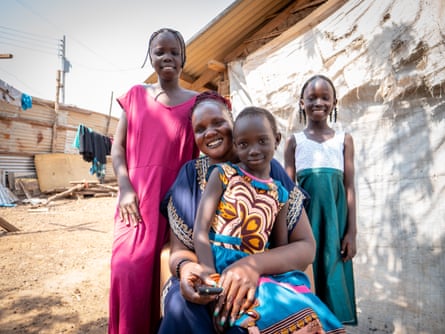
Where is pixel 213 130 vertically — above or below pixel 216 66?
below

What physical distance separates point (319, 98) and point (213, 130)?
0.98 m

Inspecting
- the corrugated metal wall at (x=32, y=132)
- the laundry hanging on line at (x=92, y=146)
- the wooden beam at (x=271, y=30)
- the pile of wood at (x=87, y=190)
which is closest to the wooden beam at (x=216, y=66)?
the wooden beam at (x=271, y=30)

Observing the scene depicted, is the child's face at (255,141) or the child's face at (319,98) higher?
the child's face at (319,98)

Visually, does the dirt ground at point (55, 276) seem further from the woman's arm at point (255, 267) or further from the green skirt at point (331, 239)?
the woman's arm at point (255, 267)

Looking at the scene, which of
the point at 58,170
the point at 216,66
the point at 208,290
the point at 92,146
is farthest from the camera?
the point at 58,170

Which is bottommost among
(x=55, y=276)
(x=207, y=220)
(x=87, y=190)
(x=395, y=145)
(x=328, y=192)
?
(x=55, y=276)

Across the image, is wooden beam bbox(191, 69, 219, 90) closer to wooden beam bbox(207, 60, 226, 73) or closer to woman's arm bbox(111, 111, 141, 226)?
wooden beam bbox(207, 60, 226, 73)

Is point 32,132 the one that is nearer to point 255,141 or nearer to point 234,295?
point 255,141

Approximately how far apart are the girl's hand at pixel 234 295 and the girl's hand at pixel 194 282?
1.5 inches

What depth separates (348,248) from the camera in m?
1.94

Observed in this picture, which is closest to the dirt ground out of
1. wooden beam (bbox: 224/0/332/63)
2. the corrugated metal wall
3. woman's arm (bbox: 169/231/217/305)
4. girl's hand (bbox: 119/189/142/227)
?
girl's hand (bbox: 119/189/142/227)

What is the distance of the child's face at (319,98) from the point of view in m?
2.05

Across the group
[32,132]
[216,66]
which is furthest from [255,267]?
[32,132]

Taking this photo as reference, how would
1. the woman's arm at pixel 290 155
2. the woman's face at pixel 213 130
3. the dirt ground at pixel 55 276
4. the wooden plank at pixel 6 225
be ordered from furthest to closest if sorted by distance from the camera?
1. the wooden plank at pixel 6 225
2. the dirt ground at pixel 55 276
3. the woman's arm at pixel 290 155
4. the woman's face at pixel 213 130
